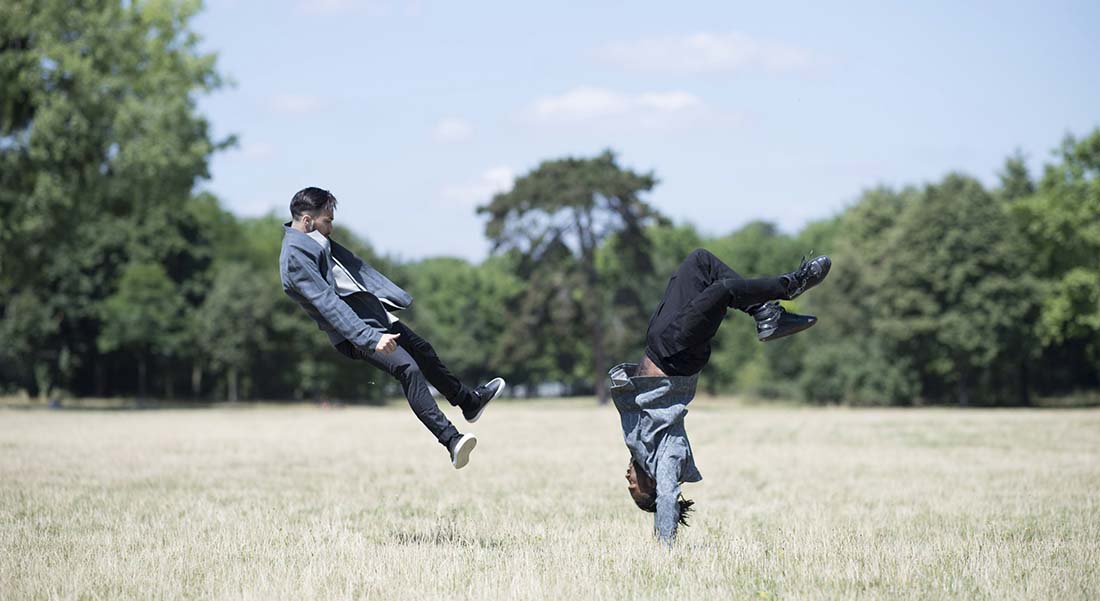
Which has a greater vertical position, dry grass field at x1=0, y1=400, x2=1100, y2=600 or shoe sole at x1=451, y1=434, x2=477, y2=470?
shoe sole at x1=451, y1=434, x2=477, y2=470

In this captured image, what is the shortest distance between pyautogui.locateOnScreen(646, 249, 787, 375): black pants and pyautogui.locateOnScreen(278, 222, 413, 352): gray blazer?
195 centimetres

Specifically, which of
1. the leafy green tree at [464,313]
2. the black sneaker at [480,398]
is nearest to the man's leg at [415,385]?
the black sneaker at [480,398]

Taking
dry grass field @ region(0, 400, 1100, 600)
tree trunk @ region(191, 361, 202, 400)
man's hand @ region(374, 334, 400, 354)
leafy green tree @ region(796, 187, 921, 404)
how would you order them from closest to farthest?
dry grass field @ region(0, 400, 1100, 600) < man's hand @ region(374, 334, 400, 354) < leafy green tree @ region(796, 187, 921, 404) < tree trunk @ region(191, 361, 202, 400)

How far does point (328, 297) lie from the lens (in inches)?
289

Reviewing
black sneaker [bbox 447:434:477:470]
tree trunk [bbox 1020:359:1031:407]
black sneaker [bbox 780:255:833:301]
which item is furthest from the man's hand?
tree trunk [bbox 1020:359:1031:407]

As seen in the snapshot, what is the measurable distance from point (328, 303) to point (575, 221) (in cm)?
4911

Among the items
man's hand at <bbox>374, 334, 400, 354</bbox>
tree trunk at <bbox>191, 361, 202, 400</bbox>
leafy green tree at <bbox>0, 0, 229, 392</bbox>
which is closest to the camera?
man's hand at <bbox>374, 334, 400, 354</bbox>

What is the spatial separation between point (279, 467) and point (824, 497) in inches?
326

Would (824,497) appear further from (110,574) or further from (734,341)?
(734,341)

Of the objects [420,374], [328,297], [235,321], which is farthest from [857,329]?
[328,297]

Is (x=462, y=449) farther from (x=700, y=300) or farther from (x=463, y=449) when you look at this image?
(x=700, y=300)

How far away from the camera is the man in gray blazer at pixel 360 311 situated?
7340 millimetres

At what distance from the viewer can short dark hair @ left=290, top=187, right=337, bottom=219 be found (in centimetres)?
768

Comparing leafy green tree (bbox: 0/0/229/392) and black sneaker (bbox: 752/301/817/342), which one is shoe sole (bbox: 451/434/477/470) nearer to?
black sneaker (bbox: 752/301/817/342)
